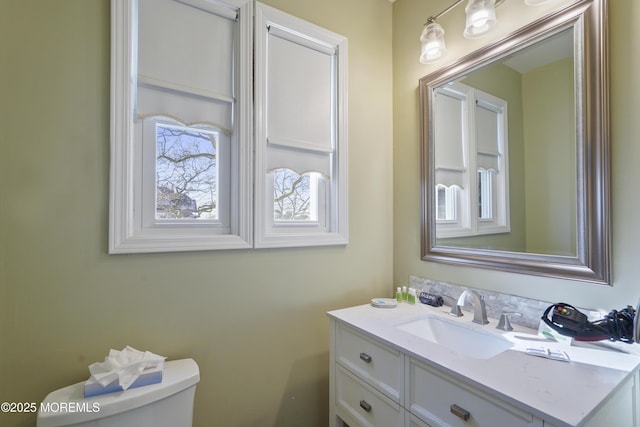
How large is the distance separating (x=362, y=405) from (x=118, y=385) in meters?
0.88

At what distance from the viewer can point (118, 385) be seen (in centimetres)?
92

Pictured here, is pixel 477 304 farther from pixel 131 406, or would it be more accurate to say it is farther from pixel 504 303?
pixel 131 406

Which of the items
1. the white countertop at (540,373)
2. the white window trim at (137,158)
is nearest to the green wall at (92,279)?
the white window trim at (137,158)

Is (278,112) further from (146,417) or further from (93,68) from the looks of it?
(146,417)

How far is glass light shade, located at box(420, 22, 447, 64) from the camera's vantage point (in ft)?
4.73

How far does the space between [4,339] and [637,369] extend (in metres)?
1.98

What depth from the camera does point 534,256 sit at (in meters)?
1.14

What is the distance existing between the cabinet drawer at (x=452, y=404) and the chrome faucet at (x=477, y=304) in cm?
46

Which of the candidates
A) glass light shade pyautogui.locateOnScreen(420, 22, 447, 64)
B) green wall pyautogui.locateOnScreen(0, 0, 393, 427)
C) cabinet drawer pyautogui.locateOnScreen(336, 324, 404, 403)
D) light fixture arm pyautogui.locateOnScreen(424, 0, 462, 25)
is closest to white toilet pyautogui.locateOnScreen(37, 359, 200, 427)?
green wall pyautogui.locateOnScreen(0, 0, 393, 427)

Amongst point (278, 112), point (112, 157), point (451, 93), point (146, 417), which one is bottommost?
point (146, 417)

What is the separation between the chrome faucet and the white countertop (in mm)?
94

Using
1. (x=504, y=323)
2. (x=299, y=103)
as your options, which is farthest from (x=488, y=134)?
(x=299, y=103)

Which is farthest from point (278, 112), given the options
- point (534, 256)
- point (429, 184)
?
point (534, 256)

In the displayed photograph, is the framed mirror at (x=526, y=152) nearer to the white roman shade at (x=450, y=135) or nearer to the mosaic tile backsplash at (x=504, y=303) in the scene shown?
the white roman shade at (x=450, y=135)
